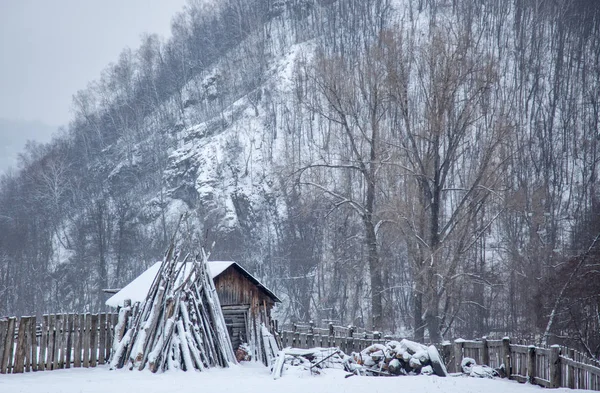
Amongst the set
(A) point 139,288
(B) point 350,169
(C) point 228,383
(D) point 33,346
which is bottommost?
(C) point 228,383

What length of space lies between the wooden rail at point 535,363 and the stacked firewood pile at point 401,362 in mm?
1332

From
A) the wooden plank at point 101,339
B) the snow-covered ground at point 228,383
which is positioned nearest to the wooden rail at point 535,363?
the snow-covered ground at point 228,383

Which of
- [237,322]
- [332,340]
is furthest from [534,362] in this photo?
[237,322]

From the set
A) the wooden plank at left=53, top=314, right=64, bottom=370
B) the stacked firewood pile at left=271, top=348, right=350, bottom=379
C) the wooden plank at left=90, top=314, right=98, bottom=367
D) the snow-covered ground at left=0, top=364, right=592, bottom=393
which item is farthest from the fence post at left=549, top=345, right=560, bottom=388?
the wooden plank at left=53, top=314, right=64, bottom=370

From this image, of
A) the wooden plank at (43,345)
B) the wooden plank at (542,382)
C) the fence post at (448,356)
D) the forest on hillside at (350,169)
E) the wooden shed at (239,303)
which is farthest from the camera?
the forest on hillside at (350,169)

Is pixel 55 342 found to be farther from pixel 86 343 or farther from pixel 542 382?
pixel 542 382

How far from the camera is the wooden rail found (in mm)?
10487

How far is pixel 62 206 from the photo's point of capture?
71562 mm

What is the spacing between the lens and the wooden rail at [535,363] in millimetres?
10487

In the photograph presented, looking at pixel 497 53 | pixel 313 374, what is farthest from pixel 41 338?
pixel 497 53

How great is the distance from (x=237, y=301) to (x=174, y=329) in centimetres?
574

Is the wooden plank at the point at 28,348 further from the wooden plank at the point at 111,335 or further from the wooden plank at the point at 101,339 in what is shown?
the wooden plank at the point at 111,335

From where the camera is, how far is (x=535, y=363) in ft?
39.2

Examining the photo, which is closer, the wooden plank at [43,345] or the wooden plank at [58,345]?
the wooden plank at [43,345]
